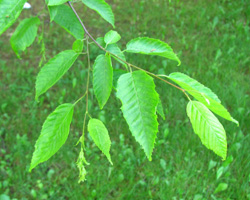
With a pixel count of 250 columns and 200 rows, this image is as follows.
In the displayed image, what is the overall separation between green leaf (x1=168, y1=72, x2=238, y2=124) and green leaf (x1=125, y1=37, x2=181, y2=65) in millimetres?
50

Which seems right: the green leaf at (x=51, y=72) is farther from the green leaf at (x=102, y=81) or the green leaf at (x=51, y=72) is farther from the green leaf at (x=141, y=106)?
the green leaf at (x=141, y=106)

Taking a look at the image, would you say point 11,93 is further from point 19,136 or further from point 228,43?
point 228,43

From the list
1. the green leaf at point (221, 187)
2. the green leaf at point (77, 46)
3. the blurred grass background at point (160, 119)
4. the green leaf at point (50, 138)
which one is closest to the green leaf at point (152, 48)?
the green leaf at point (77, 46)

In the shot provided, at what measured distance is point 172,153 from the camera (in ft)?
8.29

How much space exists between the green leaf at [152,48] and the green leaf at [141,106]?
0.28 ft

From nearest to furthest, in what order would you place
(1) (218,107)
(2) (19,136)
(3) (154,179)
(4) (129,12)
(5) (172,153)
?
(1) (218,107) → (3) (154,179) → (5) (172,153) → (2) (19,136) → (4) (129,12)

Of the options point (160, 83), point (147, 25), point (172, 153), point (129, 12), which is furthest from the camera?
point (129, 12)

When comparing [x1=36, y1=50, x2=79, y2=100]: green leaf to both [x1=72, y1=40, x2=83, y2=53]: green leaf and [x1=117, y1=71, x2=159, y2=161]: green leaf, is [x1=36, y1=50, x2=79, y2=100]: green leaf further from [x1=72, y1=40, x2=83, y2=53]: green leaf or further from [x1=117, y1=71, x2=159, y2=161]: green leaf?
[x1=117, y1=71, x2=159, y2=161]: green leaf

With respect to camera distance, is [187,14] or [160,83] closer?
[160,83]

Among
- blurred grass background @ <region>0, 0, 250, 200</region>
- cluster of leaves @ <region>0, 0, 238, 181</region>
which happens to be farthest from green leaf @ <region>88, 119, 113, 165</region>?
blurred grass background @ <region>0, 0, 250, 200</region>

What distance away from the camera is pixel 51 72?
82cm

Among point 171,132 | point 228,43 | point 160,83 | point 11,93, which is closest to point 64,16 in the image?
point 171,132

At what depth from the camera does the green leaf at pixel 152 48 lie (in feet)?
2.49

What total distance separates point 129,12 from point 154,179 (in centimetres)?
282
